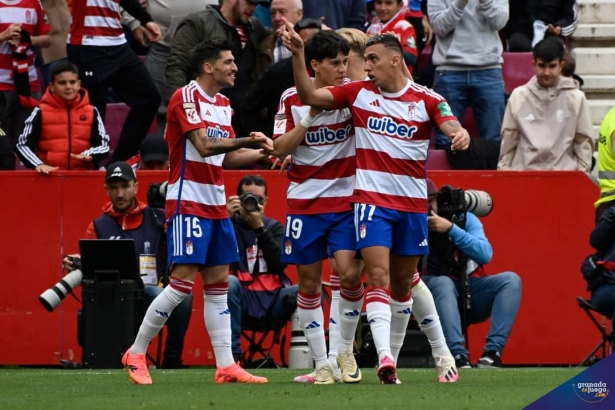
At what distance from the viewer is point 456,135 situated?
886 centimetres

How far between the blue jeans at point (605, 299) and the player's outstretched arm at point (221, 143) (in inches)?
158

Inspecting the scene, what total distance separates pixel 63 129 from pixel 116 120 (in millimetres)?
1966

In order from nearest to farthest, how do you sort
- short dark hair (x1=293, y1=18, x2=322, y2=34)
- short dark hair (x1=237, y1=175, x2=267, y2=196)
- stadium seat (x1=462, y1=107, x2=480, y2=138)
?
short dark hair (x1=237, y1=175, x2=267, y2=196) < short dark hair (x1=293, y1=18, x2=322, y2=34) < stadium seat (x1=462, y1=107, x2=480, y2=138)

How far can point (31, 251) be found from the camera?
13.5m

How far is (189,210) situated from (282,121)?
2.94 feet

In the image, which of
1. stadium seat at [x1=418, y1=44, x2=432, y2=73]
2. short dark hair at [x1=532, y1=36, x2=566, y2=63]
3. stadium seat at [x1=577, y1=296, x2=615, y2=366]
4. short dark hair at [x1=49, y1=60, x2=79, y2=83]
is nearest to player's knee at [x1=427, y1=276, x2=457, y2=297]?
stadium seat at [x1=577, y1=296, x2=615, y2=366]

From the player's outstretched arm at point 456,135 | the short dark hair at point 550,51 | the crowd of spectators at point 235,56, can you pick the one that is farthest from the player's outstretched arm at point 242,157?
the short dark hair at point 550,51

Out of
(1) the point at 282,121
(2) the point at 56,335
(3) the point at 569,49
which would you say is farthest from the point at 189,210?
(3) the point at 569,49

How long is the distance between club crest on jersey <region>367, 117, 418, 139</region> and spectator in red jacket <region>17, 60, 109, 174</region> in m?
5.23

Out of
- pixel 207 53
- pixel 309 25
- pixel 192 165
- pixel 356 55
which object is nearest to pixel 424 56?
pixel 309 25

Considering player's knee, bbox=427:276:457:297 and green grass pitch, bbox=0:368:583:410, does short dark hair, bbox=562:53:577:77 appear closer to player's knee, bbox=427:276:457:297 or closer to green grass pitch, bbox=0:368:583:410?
player's knee, bbox=427:276:457:297

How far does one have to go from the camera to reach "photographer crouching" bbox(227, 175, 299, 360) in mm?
12438

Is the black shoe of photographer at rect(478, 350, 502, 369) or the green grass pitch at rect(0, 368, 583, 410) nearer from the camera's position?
the green grass pitch at rect(0, 368, 583, 410)

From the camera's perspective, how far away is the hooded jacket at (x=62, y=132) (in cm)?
1367
